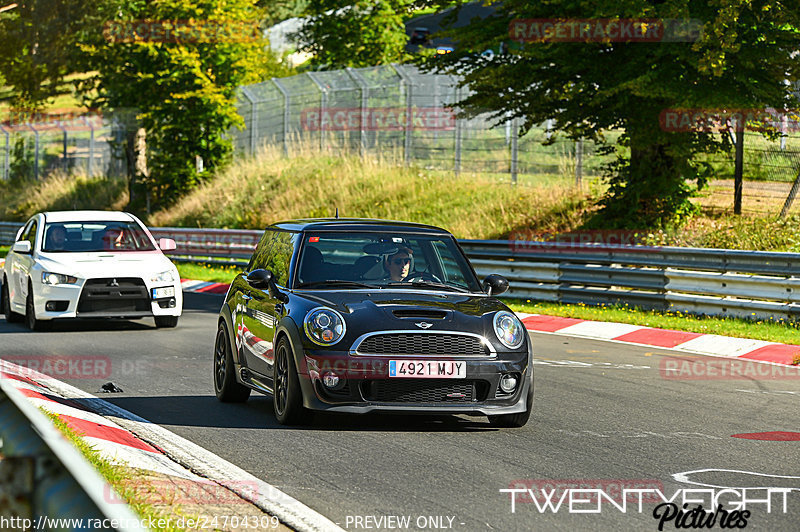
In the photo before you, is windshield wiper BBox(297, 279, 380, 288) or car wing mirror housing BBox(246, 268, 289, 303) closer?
windshield wiper BBox(297, 279, 380, 288)

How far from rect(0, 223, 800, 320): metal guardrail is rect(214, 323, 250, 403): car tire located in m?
8.65

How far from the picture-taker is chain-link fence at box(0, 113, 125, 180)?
159 feet

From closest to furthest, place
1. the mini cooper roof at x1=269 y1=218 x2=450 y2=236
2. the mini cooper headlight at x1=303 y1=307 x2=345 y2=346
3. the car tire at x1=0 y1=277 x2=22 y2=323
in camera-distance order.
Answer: the mini cooper headlight at x1=303 y1=307 x2=345 y2=346, the mini cooper roof at x1=269 y1=218 x2=450 y2=236, the car tire at x1=0 y1=277 x2=22 y2=323

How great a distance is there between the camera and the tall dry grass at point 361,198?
2602cm

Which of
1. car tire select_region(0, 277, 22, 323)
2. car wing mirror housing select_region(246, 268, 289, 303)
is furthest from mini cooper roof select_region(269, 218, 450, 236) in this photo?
car tire select_region(0, 277, 22, 323)

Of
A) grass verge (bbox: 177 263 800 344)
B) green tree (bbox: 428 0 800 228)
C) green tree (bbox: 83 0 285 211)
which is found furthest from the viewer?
green tree (bbox: 83 0 285 211)

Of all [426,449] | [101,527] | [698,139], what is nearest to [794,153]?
[698,139]

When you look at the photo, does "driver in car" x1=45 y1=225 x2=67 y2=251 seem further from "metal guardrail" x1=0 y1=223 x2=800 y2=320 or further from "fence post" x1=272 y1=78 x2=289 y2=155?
"fence post" x1=272 y1=78 x2=289 y2=155

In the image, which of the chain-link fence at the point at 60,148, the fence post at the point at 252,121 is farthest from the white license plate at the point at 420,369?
the chain-link fence at the point at 60,148

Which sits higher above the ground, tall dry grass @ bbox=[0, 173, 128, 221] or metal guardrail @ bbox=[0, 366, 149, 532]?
metal guardrail @ bbox=[0, 366, 149, 532]

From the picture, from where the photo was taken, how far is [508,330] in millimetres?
8781

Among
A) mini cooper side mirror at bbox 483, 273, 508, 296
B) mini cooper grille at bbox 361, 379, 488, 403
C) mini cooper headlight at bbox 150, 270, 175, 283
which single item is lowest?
mini cooper headlight at bbox 150, 270, 175, 283

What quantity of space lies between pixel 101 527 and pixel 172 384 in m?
8.66

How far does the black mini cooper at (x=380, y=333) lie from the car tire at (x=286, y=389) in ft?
0.03
